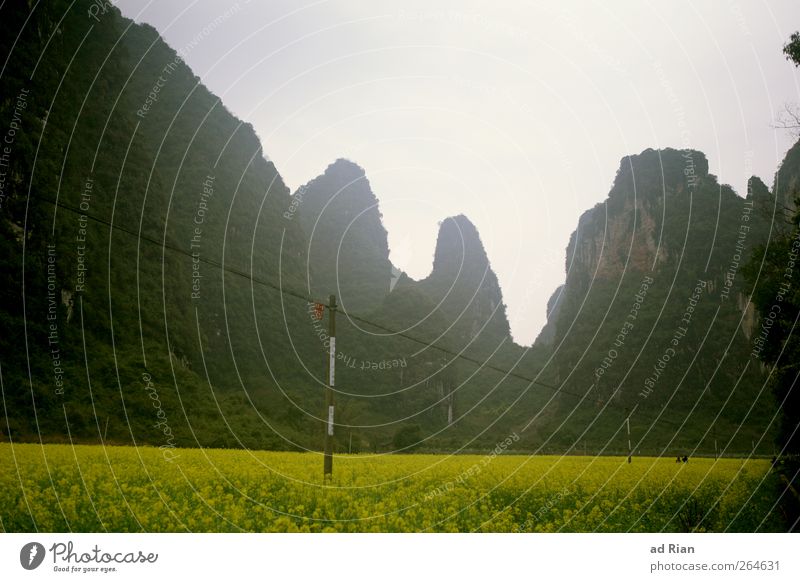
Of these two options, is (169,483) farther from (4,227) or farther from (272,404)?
(272,404)

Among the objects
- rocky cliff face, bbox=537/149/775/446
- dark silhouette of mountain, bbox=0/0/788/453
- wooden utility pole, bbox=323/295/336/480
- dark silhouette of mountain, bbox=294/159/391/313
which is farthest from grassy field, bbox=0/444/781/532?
dark silhouette of mountain, bbox=294/159/391/313

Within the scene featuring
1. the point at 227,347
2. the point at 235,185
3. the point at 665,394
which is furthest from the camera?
the point at 235,185

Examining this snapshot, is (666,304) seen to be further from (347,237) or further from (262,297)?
(347,237)

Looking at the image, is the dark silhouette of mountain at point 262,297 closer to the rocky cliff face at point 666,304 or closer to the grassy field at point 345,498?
the rocky cliff face at point 666,304

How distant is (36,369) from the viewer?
144 feet

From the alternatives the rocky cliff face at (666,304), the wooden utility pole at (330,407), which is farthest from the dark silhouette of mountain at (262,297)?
the wooden utility pole at (330,407)

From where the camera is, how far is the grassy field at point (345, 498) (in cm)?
838

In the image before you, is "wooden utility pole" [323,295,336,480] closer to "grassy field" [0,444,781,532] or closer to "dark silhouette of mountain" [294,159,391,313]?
"grassy field" [0,444,781,532]

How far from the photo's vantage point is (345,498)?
987 centimetres

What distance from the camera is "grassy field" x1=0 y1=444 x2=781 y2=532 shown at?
27.5ft

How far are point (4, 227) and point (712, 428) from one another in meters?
86.6

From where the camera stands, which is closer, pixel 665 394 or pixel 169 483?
pixel 169 483

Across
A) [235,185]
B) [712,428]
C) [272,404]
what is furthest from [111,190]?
[712,428]

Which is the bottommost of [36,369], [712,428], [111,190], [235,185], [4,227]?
[712,428]
